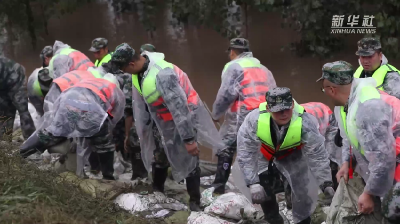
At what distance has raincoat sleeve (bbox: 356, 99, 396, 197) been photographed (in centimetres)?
240

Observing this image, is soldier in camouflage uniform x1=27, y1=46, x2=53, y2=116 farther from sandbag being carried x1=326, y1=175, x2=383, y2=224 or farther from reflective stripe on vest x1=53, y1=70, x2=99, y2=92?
sandbag being carried x1=326, y1=175, x2=383, y2=224

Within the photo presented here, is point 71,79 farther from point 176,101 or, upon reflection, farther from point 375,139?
point 375,139

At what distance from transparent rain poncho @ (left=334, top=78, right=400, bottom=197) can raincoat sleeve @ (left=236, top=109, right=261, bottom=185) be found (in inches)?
32.1

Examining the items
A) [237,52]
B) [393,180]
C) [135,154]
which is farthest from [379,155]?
[135,154]

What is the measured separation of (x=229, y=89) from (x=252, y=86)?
0.74 feet

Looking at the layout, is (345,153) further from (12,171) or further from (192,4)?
(192,4)

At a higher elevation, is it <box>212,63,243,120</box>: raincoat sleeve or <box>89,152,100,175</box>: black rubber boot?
<box>212,63,243,120</box>: raincoat sleeve

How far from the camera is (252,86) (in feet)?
15.1

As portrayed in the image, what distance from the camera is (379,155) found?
242 centimetres

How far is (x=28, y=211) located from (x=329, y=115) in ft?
9.76

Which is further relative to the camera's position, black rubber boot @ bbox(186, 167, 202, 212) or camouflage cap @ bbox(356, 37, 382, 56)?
black rubber boot @ bbox(186, 167, 202, 212)

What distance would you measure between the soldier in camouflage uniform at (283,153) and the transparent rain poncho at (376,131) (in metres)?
0.57

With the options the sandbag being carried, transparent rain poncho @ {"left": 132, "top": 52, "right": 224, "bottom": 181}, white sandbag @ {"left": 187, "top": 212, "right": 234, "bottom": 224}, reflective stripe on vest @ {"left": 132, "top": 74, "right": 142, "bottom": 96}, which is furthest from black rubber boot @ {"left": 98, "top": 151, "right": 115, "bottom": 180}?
the sandbag being carried

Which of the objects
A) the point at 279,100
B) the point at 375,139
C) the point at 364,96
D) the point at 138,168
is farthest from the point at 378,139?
the point at 138,168
